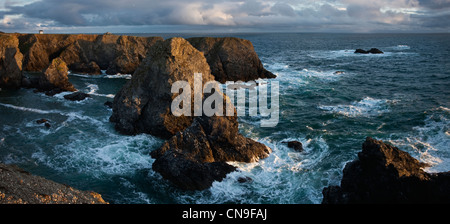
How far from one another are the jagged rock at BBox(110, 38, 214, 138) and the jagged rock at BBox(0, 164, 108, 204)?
14739 mm

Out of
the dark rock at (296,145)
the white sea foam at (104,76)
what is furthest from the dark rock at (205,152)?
the white sea foam at (104,76)

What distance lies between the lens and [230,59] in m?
57.6

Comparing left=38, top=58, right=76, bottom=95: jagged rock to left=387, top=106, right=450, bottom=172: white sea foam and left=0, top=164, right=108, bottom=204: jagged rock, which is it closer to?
left=0, top=164, right=108, bottom=204: jagged rock

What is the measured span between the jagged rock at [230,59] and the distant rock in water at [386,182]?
40715mm

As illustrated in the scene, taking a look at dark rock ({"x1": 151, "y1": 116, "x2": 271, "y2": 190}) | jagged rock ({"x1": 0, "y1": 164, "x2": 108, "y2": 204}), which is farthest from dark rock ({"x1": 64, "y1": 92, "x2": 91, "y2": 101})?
jagged rock ({"x1": 0, "y1": 164, "x2": 108, "y2": 204})

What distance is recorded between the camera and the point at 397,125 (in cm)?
3102

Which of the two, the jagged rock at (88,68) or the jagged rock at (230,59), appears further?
the jagged rock at (88,68)

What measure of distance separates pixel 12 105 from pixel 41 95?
5.34 meters

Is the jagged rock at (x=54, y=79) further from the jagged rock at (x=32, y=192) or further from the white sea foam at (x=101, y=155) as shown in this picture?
the jagged rock at (x=32, y=192)

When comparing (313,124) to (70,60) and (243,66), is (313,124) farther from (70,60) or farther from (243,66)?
(70,60)

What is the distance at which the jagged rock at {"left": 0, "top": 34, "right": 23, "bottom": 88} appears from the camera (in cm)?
4616

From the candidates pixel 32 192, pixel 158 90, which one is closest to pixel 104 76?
pixel 158 90

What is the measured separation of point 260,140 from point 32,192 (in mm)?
19709

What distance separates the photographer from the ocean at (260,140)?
20.5 meters
